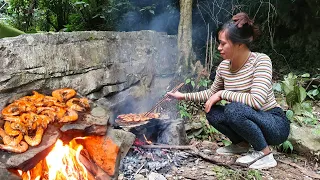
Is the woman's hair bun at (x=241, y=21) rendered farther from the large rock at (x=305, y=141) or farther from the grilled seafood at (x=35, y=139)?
the grilled seafood at (x=35, y=139)

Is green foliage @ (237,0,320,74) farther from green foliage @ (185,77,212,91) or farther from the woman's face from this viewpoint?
the woman's face

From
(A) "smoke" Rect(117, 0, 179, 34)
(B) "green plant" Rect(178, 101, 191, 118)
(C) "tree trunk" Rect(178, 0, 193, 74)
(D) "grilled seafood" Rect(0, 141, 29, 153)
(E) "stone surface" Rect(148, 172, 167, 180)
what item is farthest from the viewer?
(A) "smoke" Rect(117, 0, 179, 34)

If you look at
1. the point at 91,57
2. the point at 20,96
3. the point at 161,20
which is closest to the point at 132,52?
the point at 91,57

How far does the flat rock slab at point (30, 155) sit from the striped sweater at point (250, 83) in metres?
1.47

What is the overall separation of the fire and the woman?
3.85ft

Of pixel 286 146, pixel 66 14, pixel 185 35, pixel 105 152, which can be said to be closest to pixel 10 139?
pixel 105 152

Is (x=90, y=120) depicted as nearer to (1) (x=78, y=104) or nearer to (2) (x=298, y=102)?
(1) (x=78, y=104)

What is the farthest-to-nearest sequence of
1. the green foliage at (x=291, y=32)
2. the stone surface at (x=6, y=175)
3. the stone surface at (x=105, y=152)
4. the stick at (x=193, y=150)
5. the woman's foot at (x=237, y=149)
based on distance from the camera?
the green foliage at (x=291, y=32) < the woman's foot at (x=237, y=149) < the stick at (x=193, y=150) < the stone surface at (x=105, y=152) < the stone surface at (x=6, y=175)

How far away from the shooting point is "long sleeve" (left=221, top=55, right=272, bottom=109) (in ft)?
9.29

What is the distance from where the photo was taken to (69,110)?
252cm

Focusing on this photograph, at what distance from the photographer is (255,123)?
2988 millimetres

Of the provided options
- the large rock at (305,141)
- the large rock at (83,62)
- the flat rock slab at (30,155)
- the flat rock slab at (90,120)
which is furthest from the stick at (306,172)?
the flat rock slab at (30,155)

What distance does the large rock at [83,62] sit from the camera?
2.69 meters

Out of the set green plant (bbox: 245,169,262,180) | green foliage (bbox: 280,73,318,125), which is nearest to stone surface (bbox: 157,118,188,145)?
green plant (bbox: 245,169,262,180)
